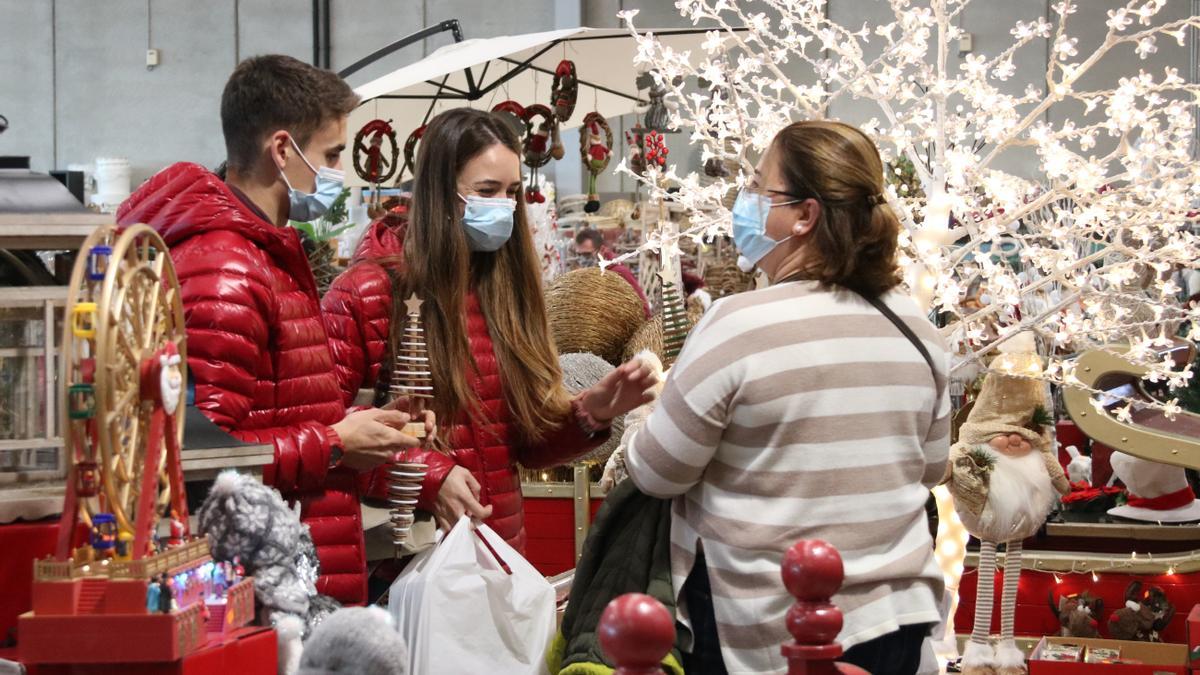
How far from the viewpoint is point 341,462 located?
2.27 meters

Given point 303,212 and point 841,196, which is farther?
point 303,212

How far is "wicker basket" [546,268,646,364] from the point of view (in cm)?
569

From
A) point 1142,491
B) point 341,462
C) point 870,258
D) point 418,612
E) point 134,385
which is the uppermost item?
point 870,258

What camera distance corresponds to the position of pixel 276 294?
2.21m

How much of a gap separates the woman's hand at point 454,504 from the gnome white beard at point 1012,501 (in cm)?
196

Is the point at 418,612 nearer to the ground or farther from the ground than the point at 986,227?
nearer to the ground

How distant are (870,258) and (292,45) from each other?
12734mm

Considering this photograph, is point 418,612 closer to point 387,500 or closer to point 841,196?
point 387,500

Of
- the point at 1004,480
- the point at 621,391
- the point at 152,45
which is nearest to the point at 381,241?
the point at 621,391

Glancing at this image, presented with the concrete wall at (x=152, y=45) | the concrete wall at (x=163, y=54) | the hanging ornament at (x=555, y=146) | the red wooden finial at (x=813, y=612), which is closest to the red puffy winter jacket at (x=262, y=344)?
the red wooden finial at (x=813, y=612)

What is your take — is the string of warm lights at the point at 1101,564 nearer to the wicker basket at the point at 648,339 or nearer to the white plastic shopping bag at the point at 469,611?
the wicker basket at the point at 648,339

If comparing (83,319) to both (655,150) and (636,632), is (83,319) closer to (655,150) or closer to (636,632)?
(636,632)

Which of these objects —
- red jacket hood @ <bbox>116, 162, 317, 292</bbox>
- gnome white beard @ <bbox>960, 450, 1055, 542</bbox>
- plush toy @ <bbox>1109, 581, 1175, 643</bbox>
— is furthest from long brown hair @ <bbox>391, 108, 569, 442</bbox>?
plush toy @ <bbox>1109, 581, 1175, 643</bbox>

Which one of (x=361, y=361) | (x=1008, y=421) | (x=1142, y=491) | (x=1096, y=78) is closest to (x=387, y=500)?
(x=361, y=361)
